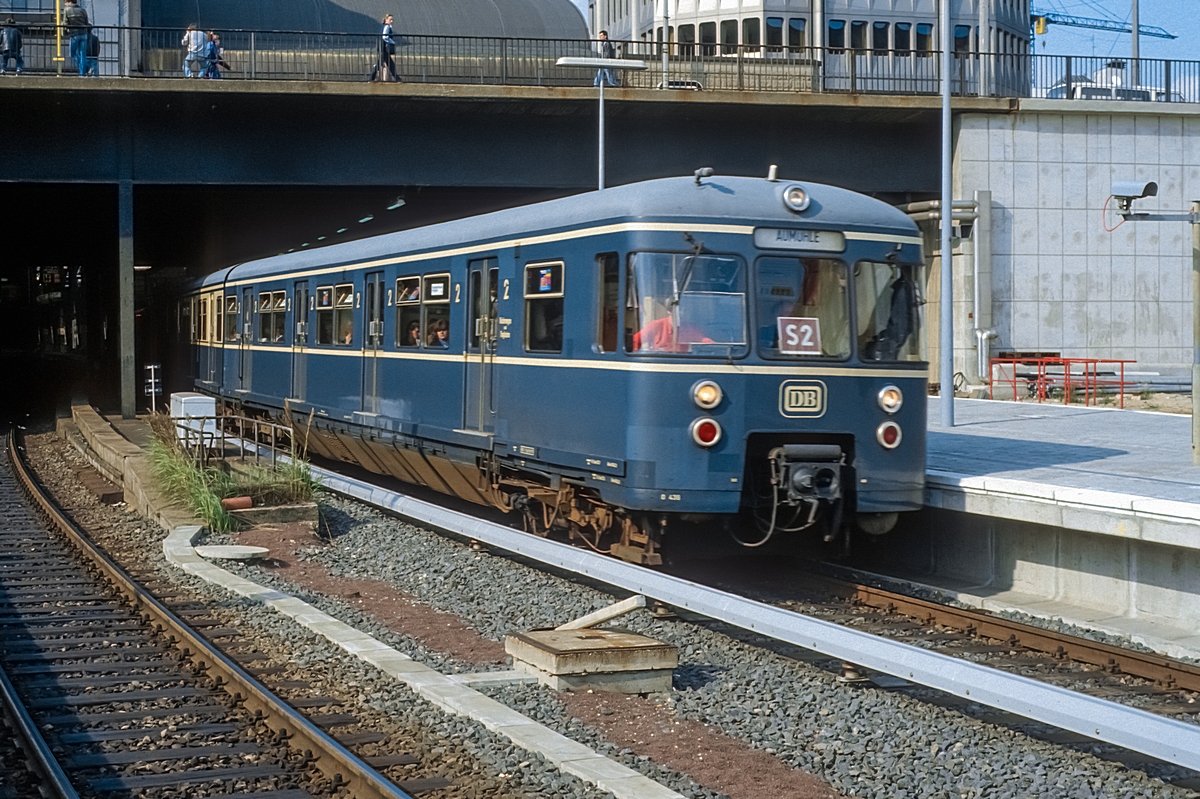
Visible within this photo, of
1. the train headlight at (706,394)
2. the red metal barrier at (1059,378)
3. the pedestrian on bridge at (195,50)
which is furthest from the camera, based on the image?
the pedestrian on bridge at (195,50)

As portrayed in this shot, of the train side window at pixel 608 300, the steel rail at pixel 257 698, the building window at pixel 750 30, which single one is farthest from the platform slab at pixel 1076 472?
the building window at pixel 750 30

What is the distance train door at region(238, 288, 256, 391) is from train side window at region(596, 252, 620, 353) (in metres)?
12.4

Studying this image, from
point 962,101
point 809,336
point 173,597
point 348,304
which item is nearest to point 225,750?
point 173,597

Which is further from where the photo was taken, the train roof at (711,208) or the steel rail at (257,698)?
the train roof at (711,208)

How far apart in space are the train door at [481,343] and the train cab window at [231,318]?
11.0 meters

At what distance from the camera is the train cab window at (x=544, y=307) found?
11930 mm

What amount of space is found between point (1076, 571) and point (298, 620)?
584 cm

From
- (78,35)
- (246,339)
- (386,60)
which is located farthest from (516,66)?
(246,339)

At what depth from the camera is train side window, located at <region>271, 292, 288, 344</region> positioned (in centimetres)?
2042

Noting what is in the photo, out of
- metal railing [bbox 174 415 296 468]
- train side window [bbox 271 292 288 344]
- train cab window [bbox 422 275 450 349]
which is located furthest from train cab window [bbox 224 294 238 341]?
train cab window [bbox 422 275 450 349]

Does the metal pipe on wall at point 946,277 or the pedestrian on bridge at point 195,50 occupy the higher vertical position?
the pedestrian on bridge at point 195,50

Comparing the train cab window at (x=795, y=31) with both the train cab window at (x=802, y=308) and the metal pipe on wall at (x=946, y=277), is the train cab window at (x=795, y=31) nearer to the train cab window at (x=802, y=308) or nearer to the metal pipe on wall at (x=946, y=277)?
the metal pipe on wall at (x=946, y=277)

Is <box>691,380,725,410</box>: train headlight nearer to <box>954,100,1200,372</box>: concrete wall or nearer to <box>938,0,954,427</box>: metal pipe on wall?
<box>938,0,954,427</box>: metal pipe on wall

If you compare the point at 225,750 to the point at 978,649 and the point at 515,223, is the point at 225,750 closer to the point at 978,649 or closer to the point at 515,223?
the point at 978,649
